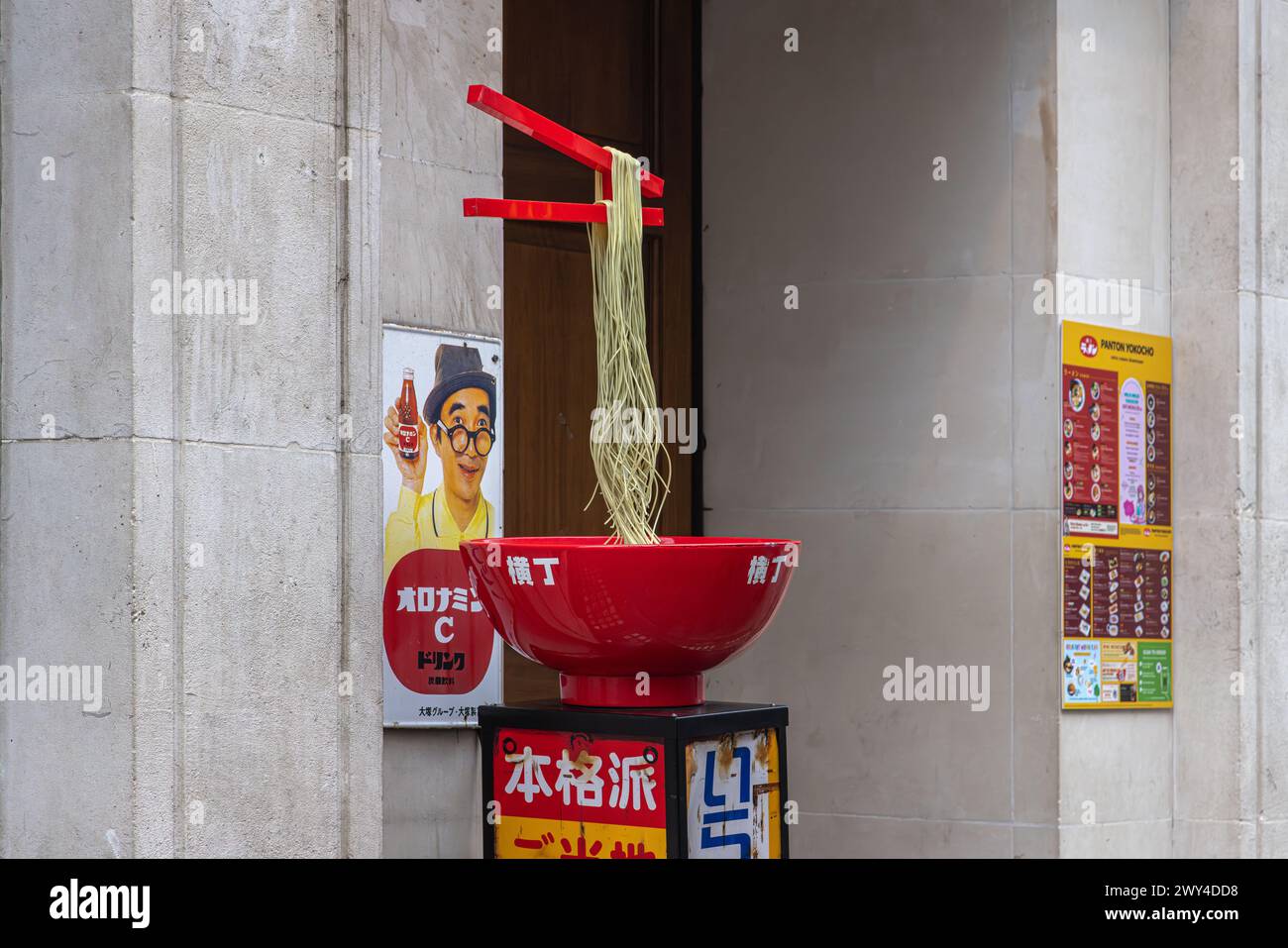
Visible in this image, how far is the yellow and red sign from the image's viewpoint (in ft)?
11.6

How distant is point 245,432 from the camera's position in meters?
3.85

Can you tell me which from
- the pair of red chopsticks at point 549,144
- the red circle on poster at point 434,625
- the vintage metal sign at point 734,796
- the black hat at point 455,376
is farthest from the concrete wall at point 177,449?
the vintage metal sign at point 734,796

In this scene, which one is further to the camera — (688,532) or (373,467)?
(688,532)

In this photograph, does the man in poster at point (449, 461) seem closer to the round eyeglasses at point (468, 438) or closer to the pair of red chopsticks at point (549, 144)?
the round eyeglasses at point (468, 438)

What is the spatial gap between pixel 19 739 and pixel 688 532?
11.1 ft

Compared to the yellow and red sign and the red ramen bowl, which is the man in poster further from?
the yellow and red sign

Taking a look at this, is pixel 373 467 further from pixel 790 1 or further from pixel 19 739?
pixel 790 1

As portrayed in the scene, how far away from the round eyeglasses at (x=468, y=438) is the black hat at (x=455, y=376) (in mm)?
52

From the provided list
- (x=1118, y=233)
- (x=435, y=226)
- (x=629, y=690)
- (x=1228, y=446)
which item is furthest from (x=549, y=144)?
(x=1228, y=446)

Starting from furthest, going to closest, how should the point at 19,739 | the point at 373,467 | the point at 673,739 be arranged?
the point at 373,467
the point at 19,739
the point at 673,739

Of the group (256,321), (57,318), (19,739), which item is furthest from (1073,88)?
(19,739)

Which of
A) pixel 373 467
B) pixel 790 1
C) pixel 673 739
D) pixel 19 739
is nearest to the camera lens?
pixel 673 739

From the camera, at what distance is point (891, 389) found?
6.36 metres

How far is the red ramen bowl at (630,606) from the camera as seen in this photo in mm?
3553
